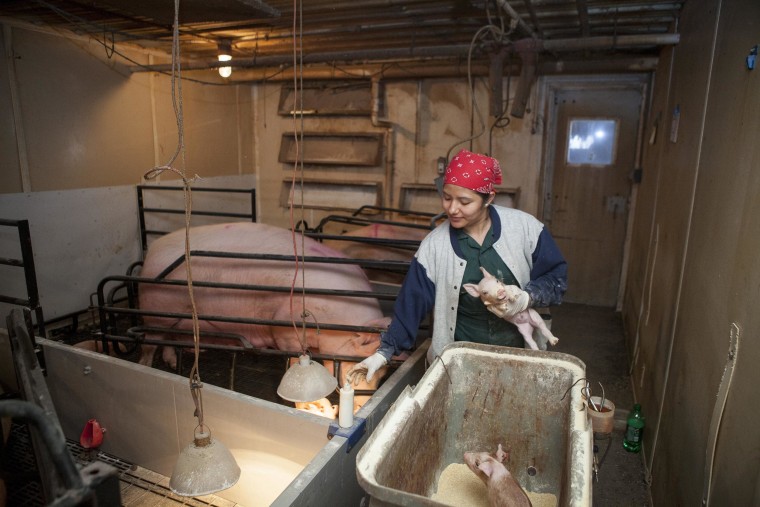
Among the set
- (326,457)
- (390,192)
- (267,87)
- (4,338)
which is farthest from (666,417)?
(267,87)

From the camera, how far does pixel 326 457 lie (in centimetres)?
164

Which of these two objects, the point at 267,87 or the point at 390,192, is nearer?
the point at 390,192

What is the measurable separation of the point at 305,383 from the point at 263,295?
166 cm

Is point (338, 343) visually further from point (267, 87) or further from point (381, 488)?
point (267, 87)

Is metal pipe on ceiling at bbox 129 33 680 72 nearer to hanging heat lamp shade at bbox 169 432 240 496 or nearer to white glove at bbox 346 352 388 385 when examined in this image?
white glove at bbox 346 352 388 385

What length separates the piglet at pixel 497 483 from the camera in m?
1.37

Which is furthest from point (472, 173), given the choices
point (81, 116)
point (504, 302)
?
point (81, 116)

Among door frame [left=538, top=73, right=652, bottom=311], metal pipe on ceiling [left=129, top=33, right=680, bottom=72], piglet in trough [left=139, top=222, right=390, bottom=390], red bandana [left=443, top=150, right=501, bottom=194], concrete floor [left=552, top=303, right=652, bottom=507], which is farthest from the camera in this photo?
door frame [left=538, top=73, right=652, bottom=311]

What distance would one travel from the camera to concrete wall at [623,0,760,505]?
1.48 metres

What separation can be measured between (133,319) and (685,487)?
4.20 metres

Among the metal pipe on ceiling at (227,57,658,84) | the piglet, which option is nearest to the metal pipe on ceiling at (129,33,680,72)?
the metal pipe on ceiling at (227,57,658,84)

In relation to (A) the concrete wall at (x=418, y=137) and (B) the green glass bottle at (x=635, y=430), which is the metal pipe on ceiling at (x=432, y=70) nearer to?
(A) the concrete wall at (x=418, y=137)

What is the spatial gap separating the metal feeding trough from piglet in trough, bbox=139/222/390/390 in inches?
45.0

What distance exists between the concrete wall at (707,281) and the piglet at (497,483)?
57 cm
